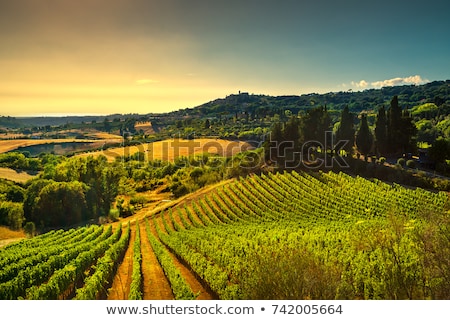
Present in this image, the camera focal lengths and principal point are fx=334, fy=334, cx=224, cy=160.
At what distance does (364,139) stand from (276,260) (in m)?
31.4

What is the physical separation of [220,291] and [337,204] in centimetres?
1739

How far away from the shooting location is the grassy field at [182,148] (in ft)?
189

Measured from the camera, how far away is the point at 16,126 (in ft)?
53.8

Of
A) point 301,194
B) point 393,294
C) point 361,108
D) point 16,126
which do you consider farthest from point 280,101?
point 393,294

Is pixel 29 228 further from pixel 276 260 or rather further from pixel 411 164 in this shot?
pixel 411 164

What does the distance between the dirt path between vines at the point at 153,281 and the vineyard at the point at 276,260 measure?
4cm

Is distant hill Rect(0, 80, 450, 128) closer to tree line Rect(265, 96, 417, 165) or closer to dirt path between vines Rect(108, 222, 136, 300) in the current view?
tree line Rect(265, 96, 417, 165)

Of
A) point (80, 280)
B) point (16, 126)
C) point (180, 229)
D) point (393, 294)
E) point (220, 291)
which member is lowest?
point (180, 229)

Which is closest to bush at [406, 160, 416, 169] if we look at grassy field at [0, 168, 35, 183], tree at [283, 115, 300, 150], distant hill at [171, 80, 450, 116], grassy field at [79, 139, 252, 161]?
distant hill at [171, 80, 450, 116]

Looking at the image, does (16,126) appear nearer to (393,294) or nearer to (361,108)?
(393,294)

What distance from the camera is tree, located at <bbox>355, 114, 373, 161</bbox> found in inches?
1324

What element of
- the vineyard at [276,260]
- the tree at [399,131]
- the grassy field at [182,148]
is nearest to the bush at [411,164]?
the tree at [399,131]

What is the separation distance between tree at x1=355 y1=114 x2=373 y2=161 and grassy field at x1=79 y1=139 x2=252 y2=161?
24003 millimetres

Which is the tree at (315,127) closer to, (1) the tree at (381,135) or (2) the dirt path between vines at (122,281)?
(1) the tree at (381,135)
